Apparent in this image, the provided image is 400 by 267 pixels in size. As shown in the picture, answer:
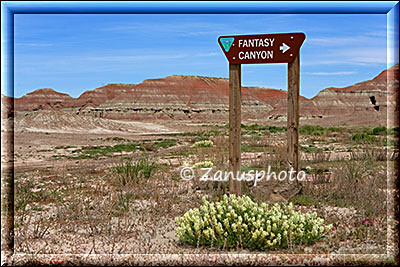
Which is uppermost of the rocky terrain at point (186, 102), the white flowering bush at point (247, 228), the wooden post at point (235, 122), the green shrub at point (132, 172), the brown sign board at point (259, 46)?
the rocky terrain at point (186, 102)

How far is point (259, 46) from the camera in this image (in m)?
5.27

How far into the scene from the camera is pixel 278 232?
422 cm

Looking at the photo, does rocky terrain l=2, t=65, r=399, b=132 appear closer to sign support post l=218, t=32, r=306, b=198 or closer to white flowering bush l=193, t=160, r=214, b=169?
white flowering bush l=193, t=160, r=214, b=169

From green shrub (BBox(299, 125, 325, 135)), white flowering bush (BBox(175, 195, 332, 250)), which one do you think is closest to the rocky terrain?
green shrub (BBox(299, 125, 325, 135))

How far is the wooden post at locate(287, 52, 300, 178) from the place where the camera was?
594cm

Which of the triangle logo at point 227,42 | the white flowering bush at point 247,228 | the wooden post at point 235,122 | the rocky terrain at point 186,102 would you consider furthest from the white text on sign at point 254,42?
the rocky terrain at point 186,102

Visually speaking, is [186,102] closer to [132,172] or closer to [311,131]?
[311,131]

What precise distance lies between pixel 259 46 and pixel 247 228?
2.31 metres

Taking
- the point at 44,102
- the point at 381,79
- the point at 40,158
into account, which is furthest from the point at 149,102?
the point at 40,158

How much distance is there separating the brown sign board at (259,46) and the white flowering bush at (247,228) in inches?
73.4

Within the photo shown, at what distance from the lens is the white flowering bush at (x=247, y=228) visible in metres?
4.11

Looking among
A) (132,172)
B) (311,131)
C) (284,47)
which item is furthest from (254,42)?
(311,131)

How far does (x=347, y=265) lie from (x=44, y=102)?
10960 centimetres

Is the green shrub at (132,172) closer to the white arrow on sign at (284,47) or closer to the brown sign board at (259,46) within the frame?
the brown sign board at (259,46)
